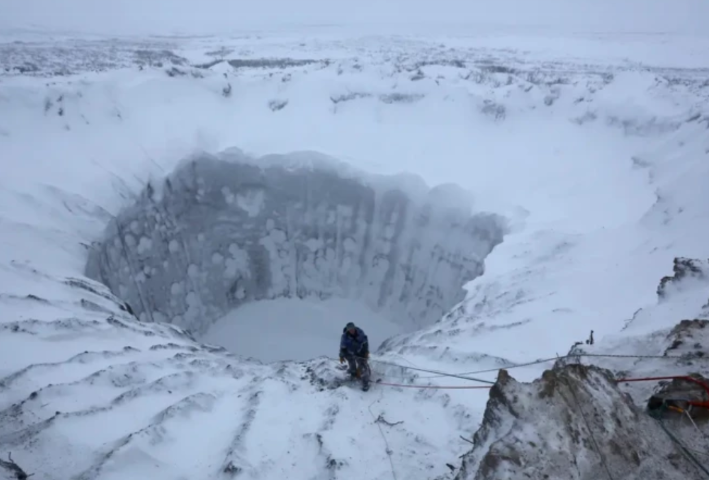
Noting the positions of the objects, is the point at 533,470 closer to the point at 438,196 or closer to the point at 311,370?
the point at 311,370

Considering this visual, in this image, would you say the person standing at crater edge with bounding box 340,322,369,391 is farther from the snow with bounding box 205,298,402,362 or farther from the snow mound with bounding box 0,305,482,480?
the snow with bounding box 205,298,402,362

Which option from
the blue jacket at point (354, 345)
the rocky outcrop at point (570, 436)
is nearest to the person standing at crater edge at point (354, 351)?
the blue jacket at point (354, 345)

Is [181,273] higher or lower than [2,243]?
lower

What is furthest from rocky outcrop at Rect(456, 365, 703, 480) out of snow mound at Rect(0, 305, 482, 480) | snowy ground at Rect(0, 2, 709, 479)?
snow mound at Rect(0, 305, 482, 480)

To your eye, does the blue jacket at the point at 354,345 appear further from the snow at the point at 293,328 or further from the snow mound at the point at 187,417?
the snow at the point at 293,328

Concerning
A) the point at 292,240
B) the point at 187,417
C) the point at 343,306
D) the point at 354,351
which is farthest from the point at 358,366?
the point at 292,240

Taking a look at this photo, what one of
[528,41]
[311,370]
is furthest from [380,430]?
[528,41]

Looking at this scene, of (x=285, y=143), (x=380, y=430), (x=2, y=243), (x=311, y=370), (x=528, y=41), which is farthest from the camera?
(x=528, y=41)
